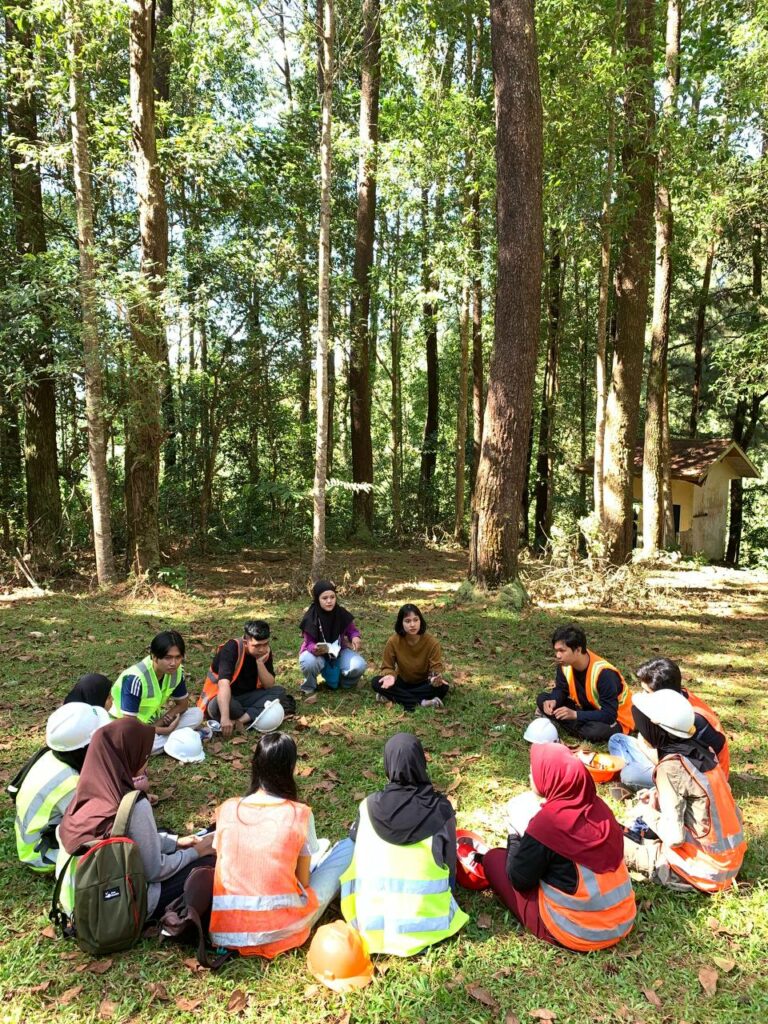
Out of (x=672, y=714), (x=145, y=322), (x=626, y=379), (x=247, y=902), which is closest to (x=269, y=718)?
(x=247, y=902)

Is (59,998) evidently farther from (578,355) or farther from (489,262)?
(578,355)

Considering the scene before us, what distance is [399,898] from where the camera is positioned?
129 inches

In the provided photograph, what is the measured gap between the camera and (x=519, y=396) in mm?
10125

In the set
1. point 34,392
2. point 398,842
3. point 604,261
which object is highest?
point 604,261

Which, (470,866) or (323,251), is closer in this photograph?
(470,866)

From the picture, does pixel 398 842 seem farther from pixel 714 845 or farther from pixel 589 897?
pixel 714 845

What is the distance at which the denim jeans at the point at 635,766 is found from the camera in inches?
190

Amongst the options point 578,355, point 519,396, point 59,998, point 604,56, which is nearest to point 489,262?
point 604,56

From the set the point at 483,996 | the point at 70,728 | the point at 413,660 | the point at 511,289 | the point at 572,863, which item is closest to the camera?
the point at 483,996

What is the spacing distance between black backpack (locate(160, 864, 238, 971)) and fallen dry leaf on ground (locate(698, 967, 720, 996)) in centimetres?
229

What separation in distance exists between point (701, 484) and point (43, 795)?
71.3 ft

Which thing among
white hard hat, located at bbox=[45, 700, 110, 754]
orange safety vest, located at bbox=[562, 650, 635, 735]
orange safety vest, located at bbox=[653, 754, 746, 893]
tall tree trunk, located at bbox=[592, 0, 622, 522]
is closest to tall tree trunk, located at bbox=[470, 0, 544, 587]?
tall tree trunk, located at bbox=[592, 0, 622, 522]

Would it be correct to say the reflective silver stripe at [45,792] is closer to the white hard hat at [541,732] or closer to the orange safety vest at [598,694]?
the white hard hat at [541,732]

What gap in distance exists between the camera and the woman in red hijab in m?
3.27
